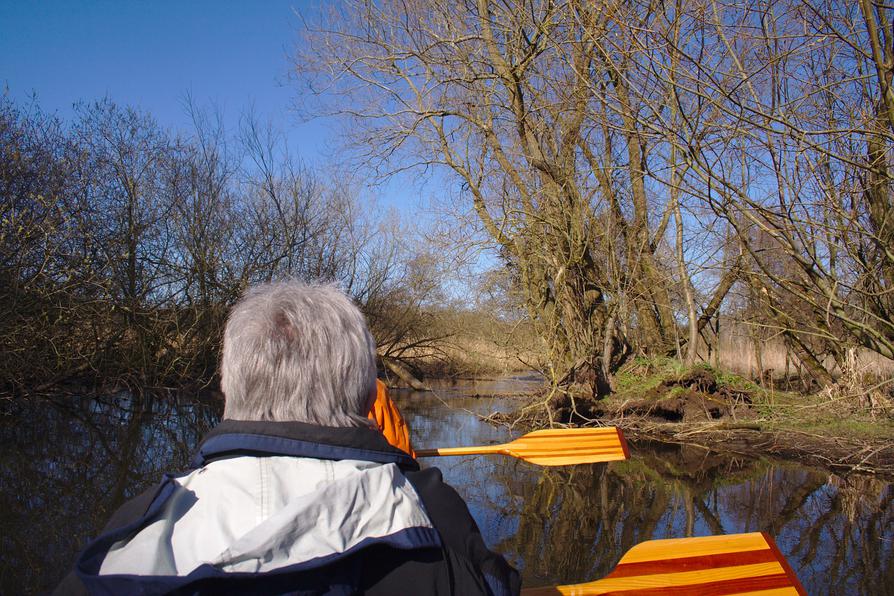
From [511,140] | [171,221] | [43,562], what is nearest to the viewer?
[43,562]

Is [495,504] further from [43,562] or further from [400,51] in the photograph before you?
[400,51]

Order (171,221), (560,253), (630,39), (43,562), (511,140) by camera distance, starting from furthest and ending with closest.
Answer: (171,221) → (511,140) → (560,253) → (630,39) → (43,562)

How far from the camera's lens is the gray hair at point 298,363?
1360mm

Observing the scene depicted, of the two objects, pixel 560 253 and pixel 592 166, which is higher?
pixel 592 166

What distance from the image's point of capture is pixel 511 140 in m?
9.16

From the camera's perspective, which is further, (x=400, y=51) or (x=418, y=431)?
(x=400, y=51)

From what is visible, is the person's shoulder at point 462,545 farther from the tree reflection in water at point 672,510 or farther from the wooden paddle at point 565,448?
the wooden paddle at point 565,448

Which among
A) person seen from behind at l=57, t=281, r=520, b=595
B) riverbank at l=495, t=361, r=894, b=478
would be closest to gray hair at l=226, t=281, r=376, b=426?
person seen from behind at l=57, t=281, r=520, b=595

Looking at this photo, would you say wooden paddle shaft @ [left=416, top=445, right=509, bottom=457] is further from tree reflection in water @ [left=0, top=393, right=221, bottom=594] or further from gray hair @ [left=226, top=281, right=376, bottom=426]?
gray hair @ [left=226, top=281, right=376, bottom=426]

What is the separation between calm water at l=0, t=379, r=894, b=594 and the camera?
354 centimetres

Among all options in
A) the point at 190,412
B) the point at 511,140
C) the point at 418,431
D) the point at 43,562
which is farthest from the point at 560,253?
the point at 43,562

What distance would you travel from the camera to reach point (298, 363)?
1368 millimetres

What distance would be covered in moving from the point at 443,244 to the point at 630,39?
433 centimetres

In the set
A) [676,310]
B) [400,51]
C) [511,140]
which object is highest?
[400,51]
